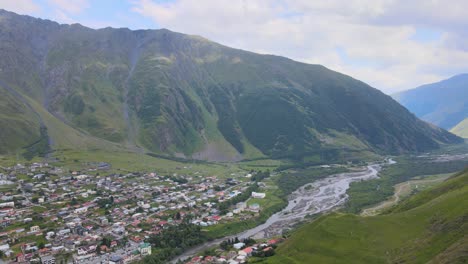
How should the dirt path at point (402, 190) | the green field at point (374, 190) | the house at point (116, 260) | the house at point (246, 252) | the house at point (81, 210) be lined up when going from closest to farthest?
1. the house at point (246, 252)
2. the house at point (116, 260)
3. the house at point (81, 210)
4. the dirt path at point (402, 190)
5. the green field at point (374, 190)

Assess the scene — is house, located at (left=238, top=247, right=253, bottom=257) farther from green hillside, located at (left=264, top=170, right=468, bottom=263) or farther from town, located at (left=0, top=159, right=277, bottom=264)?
green hillside, located at (left=264, top=170, right=468, bottom=263)

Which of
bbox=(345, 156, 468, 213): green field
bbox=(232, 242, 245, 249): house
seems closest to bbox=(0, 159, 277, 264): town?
bbox=(232, 242, 245, 249): house

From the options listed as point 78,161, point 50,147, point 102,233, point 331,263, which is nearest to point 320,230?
point 331,263

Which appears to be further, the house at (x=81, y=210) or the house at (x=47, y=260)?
the house at (x=81, y=210)

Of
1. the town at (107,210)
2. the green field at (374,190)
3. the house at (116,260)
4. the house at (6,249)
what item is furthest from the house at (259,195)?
the house at (6,249)

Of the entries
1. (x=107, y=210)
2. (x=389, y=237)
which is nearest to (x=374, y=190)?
(x=389, y=237)

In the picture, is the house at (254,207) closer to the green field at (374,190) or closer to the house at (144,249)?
the green field at (374,190)
